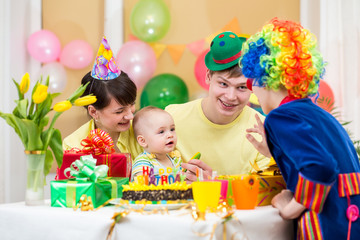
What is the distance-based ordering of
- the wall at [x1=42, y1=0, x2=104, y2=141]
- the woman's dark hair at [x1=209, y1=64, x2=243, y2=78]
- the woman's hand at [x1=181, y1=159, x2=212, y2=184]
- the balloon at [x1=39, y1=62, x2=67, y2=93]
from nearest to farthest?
the woman's hand at [x1=181, y1=159, x2=212, y2=184], the woman's dark hair at [x1=209, y1=64, x2=243, y2=78], the balloon at [x1=39, y1=62, x2=67, y2=93], the wall at [x1=42, y1=0, x2=104, y2=141]

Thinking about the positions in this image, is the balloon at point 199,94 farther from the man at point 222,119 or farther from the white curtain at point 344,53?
the man at point 222,119

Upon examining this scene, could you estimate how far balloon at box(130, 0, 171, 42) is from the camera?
4199 mm

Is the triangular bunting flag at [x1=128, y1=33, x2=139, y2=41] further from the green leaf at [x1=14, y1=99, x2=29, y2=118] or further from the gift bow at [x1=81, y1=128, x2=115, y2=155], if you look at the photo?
the green leaf at [x1=14, y1=99, x2=29, y2=118]

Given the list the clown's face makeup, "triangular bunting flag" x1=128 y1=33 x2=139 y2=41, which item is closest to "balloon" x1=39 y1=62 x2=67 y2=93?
"triangular bunting flag" x1=128 y1=33 x2=139 y2=41

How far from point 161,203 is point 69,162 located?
576 millimetres

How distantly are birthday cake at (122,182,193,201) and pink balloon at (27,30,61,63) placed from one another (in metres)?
3.36

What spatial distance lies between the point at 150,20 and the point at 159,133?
214 cm

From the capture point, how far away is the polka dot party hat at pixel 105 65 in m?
2.31

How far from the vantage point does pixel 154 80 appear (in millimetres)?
4156

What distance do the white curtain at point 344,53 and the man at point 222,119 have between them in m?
1.58

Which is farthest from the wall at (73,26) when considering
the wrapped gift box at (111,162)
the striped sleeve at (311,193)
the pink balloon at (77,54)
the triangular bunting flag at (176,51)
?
the striped sleeve at (311,193)

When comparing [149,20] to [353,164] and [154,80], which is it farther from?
[353,164]

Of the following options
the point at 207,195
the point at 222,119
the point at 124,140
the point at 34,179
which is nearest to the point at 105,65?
the point at 124,140

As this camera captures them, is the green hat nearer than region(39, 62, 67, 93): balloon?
Yes
